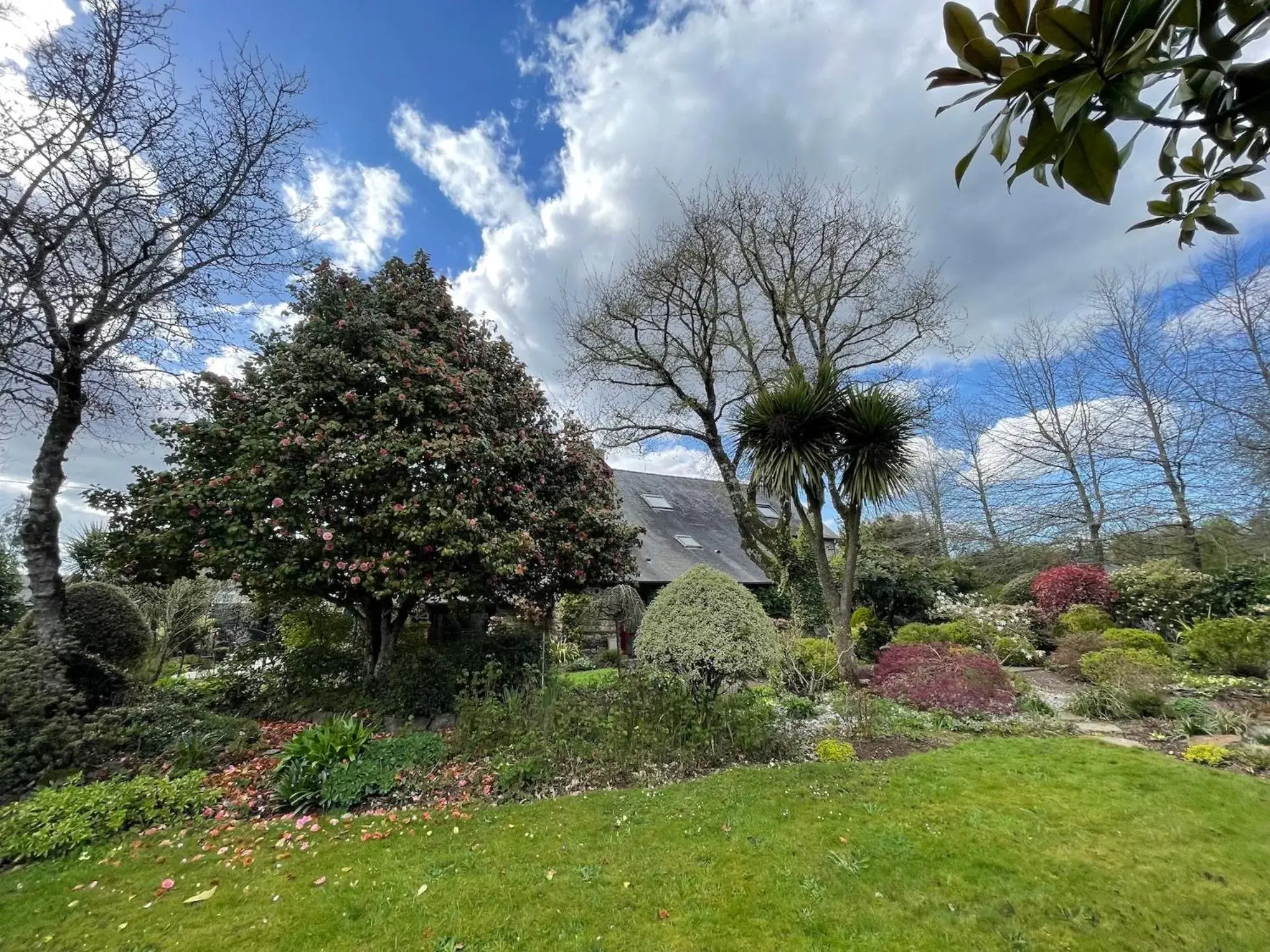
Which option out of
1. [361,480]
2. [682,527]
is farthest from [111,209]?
[682,527]

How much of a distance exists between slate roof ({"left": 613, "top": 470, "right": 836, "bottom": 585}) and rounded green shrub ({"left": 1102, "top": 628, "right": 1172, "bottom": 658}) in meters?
7.53

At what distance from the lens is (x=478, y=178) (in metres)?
8.30

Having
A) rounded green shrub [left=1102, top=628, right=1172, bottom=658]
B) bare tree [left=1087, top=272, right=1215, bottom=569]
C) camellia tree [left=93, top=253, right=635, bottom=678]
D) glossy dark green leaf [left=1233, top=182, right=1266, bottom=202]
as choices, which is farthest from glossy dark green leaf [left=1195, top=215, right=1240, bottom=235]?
bare tree [left=1087, top=272, right=1215, bottom=569]

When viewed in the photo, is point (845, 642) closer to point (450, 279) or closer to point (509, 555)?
point (509, 555)

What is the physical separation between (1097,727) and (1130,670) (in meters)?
1.61

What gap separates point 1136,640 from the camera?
30.6 ft

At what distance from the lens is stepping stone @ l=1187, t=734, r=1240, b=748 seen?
5.33 meters

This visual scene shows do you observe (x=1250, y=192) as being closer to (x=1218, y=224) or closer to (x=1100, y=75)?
(x=1218, y=224)

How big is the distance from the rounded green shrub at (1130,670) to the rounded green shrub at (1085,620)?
2359mm

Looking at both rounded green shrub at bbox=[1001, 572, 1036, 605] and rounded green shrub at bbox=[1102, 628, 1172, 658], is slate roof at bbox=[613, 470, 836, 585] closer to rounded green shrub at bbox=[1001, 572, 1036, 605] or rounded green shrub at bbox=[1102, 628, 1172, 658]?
rounded green shrub at bbox=[1001, 572, 1036, 605]

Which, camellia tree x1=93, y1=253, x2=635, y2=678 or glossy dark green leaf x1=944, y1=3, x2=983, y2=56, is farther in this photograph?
camellia tree x1=93, y1=253, x2=635, y2=678

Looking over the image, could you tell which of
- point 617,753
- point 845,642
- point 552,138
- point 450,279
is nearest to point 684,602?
point 617,753

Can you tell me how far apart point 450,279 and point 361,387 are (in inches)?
110

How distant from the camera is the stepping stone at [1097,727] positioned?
20.1ft
